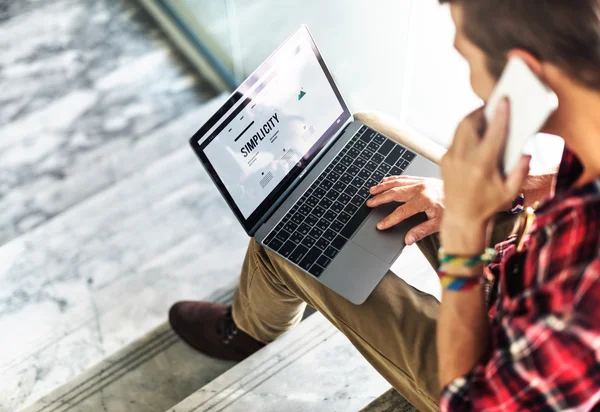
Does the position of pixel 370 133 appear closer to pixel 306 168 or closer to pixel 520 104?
pixel 306 168

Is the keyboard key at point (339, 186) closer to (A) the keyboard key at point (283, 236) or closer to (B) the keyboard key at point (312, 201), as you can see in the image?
(B) the keyboard key at point (312, 201)

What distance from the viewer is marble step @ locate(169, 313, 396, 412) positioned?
1.52 m

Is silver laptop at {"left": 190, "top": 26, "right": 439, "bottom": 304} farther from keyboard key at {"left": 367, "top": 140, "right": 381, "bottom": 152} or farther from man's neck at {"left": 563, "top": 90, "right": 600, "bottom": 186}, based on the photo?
man's neck at {"left": 563, "top": 90, "right": 600, "bottom": 186}

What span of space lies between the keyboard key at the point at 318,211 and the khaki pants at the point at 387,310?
13 cm

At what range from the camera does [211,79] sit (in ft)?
8.39

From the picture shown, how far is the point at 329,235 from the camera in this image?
133 centimetres

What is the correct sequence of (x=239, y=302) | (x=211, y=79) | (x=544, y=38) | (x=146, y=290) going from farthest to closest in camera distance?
(x=211, y=79)
(x=146, y=290)
(x=239, y=302)
(x=544, y=38)

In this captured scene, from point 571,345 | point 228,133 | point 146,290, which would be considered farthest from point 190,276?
point 571,345

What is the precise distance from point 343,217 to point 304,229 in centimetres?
8

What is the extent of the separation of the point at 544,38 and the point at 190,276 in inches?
54.7

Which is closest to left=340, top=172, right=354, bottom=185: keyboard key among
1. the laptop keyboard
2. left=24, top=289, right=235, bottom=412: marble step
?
the laptop keyboard

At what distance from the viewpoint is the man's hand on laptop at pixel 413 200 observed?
4.13 feet

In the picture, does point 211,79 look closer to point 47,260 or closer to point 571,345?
point 47,260

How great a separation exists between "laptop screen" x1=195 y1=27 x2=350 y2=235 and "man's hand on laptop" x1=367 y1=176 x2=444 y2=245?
8.0 inches
